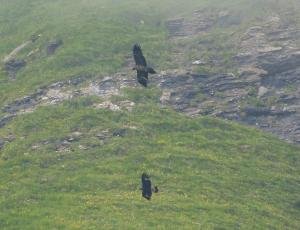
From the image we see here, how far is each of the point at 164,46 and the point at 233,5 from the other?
51.1 ft

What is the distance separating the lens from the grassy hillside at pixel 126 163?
169 feet

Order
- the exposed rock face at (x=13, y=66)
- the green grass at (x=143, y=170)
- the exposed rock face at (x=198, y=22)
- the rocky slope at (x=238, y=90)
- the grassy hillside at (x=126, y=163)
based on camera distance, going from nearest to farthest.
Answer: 1. the green grass at (x=143, y=170)
2. the grassy hillside at (x=126, y=163)
3. the rocky slope at (x=238, y=90)
4. the exposed rock face at (x=13, y=66)
5. the exposed rock face at (x=198, y=22)

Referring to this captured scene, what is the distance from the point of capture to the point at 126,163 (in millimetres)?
60375

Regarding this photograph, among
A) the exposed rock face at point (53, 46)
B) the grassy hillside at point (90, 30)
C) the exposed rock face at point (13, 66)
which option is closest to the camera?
the grassy hillside at point (90, 30)

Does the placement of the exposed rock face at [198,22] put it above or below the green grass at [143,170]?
below

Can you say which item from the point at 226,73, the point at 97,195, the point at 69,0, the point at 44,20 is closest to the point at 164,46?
the point at 226,73

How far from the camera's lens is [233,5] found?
98188 millimetres

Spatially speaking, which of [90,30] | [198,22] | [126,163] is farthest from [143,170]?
[198,22]

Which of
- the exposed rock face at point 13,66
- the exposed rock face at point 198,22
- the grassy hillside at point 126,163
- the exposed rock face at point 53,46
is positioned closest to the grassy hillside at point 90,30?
the grassy hillside at point 126,163

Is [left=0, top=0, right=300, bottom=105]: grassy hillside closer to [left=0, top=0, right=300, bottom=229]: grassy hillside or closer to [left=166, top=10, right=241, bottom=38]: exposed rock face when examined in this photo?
[left=0, top=0, right=300, bottom=229]: grassy hillside

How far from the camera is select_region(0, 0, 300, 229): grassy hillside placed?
5144 cm

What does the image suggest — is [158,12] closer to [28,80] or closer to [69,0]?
[69,0]

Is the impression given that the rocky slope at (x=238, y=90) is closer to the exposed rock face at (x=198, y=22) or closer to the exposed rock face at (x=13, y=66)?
the exposed rock face at (x=13, y=66)

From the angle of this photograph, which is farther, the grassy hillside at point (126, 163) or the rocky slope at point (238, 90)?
the rocky slope at point (238, 90)
